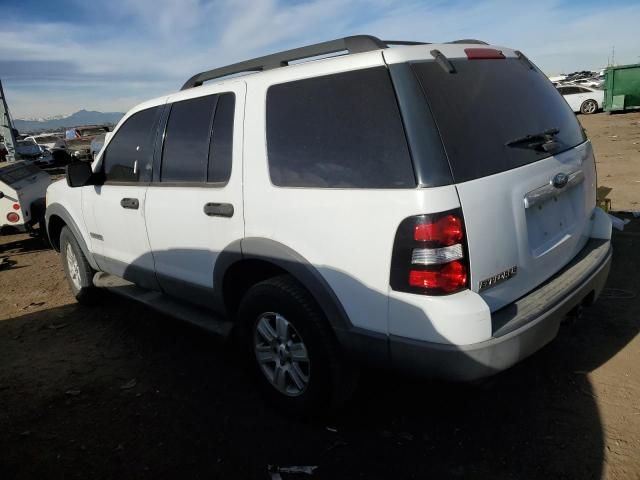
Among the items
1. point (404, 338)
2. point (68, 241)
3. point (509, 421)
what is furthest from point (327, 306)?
point (68, 241)

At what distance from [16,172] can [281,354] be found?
7.26 m

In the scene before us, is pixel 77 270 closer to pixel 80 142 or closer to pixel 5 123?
pixel 5 123

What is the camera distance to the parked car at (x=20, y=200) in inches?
297

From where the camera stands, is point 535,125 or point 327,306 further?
point 535,125

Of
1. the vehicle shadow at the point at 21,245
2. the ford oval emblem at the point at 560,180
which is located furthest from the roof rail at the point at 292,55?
the vehicle shadow at the point at 21,245

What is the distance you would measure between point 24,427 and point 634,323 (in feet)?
14.1

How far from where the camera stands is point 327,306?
2.51m

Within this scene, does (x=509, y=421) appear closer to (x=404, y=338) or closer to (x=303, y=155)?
(x=404, y=338)

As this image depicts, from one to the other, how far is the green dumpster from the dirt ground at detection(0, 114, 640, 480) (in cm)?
2242

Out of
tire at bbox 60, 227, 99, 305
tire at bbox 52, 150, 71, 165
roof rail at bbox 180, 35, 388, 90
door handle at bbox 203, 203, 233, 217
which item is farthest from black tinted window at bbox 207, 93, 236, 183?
tire at bbox 52, 150, 71, 165

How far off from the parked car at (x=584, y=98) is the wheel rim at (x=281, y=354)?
25949 millimetres

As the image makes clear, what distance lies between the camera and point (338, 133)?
245 cm

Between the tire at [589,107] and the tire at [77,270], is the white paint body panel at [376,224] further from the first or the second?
the tire at [589,107]

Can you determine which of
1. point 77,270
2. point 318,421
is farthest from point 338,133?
point 77,270
